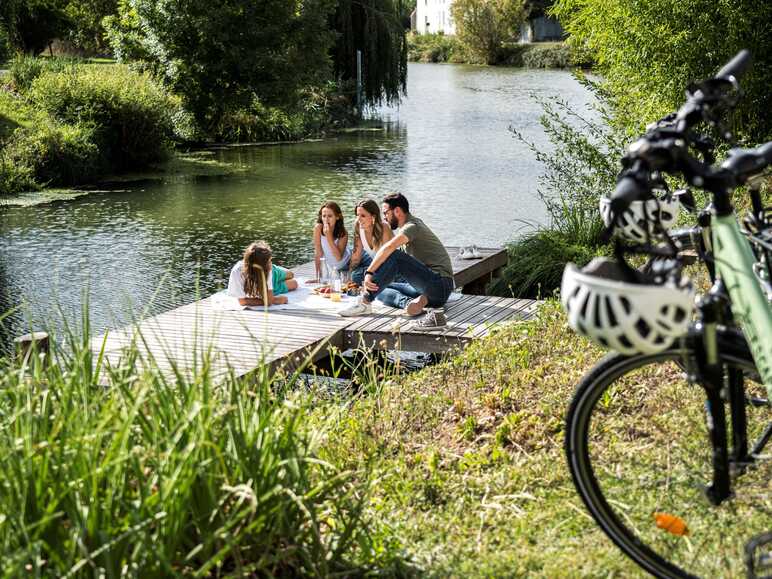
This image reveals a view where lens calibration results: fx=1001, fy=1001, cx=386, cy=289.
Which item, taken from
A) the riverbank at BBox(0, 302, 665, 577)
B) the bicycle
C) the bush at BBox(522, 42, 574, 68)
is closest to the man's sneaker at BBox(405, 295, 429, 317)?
the riverbank at BBox(0, 302, 665, 577)

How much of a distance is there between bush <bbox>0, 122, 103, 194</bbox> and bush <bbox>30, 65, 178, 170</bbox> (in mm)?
521

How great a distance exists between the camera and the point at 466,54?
2827 inches

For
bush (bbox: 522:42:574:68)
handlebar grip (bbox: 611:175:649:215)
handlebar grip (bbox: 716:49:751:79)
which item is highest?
bush (bbox: 522:42:574:68)

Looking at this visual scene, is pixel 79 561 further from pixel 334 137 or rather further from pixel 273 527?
pixel 334 137

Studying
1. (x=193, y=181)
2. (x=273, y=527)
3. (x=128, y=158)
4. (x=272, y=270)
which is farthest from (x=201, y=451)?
(x=128, y=158)

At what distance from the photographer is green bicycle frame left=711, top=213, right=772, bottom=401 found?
96.7 inches

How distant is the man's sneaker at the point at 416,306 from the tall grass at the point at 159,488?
5.45 m

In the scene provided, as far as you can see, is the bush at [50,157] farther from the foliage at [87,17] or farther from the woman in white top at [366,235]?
the foliage at [87,17]

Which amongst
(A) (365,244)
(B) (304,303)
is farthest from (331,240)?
(B) (304,303)

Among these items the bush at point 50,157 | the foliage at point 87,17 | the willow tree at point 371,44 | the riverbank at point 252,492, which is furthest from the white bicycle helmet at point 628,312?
the foliage at point 87,17

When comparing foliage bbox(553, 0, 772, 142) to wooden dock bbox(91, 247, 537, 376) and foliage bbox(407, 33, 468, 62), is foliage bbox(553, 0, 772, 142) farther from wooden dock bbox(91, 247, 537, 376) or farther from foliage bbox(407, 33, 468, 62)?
foliage bbox(407, 33, 468, 62)

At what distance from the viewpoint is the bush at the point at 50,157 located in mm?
18578

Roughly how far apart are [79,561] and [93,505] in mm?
141

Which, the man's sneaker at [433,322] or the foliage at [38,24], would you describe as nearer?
the man's sneaker at [433,322]
